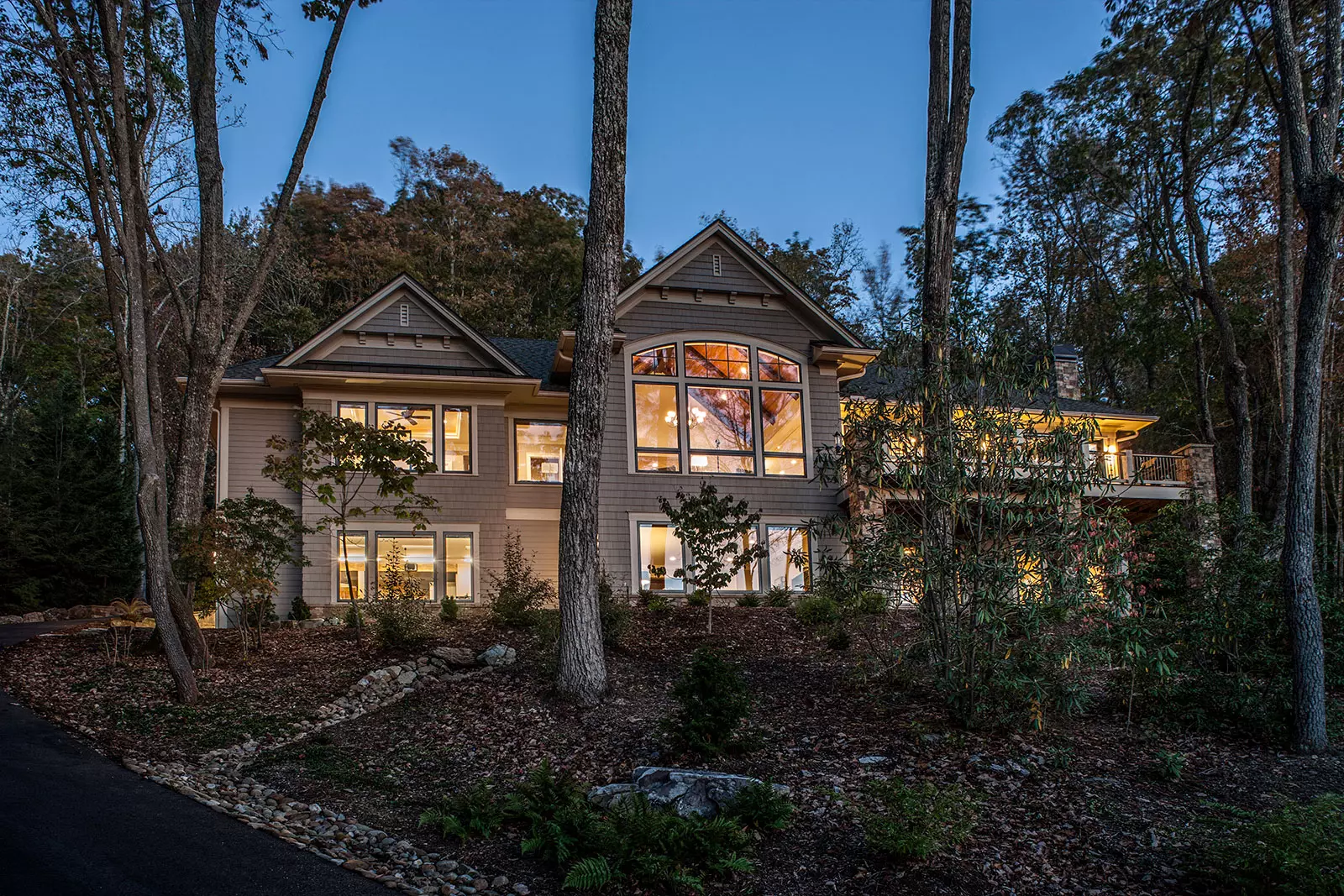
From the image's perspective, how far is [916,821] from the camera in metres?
5.27

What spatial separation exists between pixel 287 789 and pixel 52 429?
727 inches

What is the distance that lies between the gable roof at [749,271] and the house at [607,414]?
32mm

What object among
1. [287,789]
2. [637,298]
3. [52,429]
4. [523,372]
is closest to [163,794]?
[287,789]

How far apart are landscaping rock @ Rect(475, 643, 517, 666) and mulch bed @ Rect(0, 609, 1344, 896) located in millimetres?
168

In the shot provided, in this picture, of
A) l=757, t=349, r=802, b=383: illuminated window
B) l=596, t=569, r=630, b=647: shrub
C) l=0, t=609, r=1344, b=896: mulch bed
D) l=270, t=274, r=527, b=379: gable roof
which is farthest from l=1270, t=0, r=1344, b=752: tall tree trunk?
l=270, t=274, r=527, b=379: gable roof

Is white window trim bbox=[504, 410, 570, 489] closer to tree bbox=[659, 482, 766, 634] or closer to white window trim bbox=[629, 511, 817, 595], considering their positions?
white window trim bbox=[629, 511, 817, 595]

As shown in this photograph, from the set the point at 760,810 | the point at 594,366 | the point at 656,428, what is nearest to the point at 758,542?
the point at 656,428

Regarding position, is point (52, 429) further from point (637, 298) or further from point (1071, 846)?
point (1071, 846)

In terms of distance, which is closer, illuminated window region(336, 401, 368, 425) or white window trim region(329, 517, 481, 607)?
white window trim region(329, 517, 481, 607)

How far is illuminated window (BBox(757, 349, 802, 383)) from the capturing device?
17.1m

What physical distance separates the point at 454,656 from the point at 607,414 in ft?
21.3

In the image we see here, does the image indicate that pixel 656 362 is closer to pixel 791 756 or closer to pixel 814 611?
pixel 814 611

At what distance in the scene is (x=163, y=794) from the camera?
6.23m

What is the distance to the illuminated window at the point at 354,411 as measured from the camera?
16031 mm
